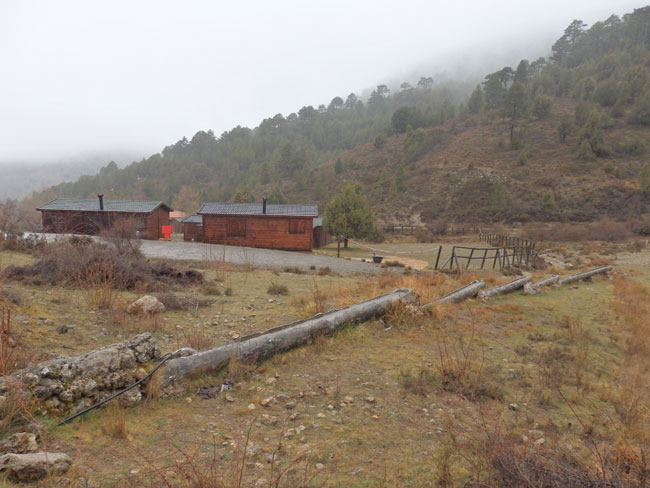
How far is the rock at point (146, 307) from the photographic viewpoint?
6.70m

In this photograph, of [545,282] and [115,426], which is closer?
[115,426]

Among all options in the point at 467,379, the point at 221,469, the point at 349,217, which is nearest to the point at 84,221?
the point at 349,217

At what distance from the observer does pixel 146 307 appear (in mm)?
6773

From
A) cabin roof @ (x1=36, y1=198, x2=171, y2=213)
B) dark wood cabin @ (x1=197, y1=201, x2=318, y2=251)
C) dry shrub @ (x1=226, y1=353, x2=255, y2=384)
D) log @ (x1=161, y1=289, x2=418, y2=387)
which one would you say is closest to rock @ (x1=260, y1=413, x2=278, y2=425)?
dry shrub @ (x1=226, y1=353, x2=255, y2=384)

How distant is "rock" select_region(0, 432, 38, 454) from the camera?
8.82 ft

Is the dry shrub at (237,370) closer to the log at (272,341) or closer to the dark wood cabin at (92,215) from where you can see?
the log at (272,341)

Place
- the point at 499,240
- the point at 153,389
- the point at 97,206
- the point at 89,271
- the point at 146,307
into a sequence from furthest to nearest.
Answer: the point at 499,240, the point at 97,206, the point at 89,271, the point at 146,307, the point at 153,389

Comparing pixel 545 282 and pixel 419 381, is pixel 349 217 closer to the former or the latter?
pixel 545 282

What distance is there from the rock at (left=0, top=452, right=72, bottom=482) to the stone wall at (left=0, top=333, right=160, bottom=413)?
2.78ft

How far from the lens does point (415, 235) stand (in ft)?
149

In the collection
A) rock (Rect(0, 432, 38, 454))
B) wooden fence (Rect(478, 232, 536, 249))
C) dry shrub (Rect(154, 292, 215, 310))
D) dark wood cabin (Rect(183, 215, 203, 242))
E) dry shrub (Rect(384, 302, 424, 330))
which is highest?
rock (Rect(0, 432, 38, 454))

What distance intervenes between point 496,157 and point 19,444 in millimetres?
70056

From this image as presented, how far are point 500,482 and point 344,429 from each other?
1.50 m

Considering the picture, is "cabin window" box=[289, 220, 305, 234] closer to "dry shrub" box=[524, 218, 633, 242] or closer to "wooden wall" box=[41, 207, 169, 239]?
"wooden wall" box=[41, 207, 169, 239]
